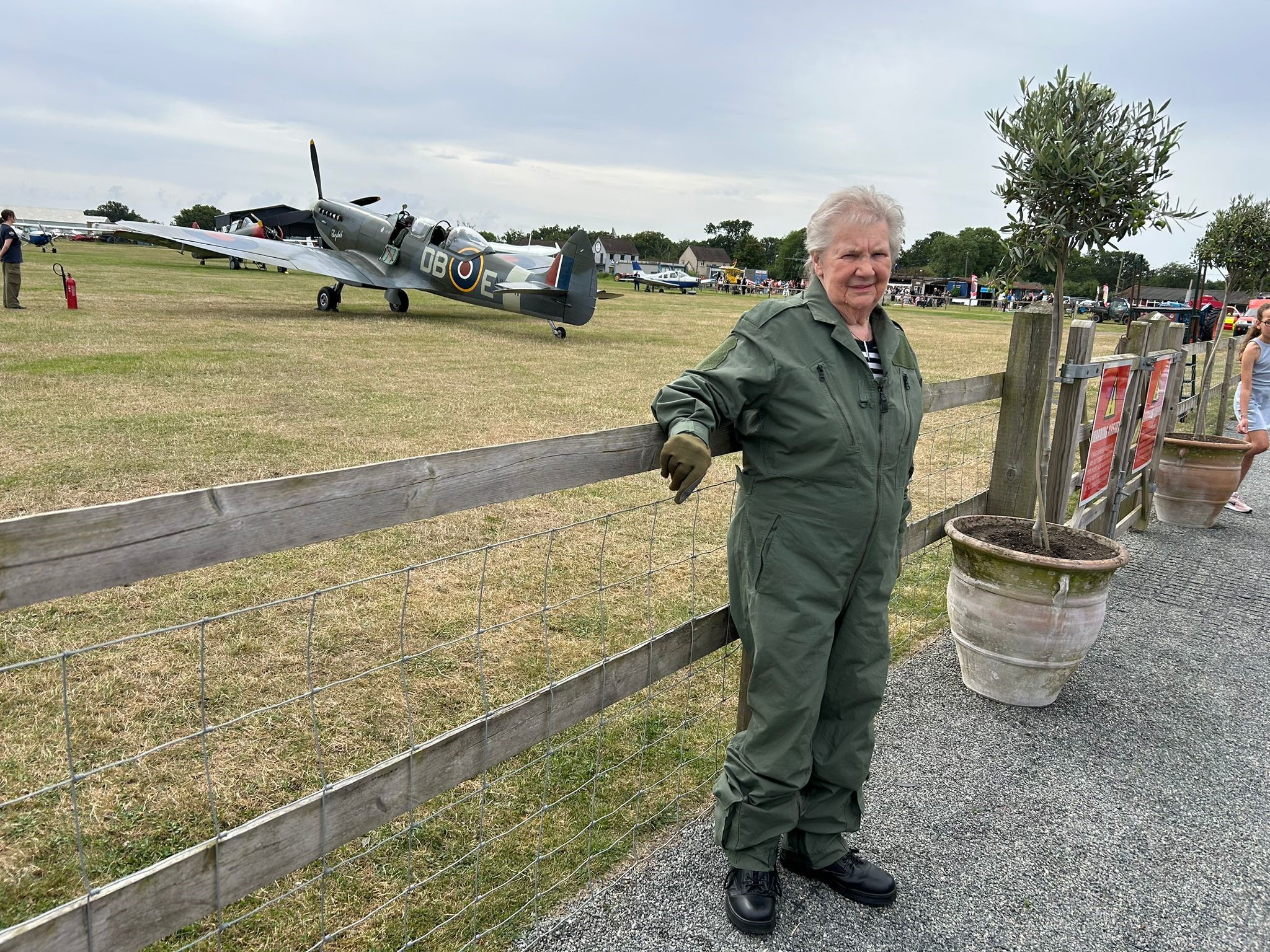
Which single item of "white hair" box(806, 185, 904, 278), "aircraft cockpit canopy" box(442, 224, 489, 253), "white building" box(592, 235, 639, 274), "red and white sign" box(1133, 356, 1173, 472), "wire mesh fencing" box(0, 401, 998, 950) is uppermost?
"white building" box(592, 235, 639, 274)

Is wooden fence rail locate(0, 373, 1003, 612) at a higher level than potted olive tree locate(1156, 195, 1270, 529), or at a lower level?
higher

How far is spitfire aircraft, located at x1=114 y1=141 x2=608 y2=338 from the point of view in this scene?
17.8 metres

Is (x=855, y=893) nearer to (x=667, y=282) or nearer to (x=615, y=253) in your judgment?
(x=667, y=282)

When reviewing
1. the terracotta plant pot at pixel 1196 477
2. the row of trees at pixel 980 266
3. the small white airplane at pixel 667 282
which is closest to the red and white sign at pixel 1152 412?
the terracotta plant pot at pixel 1196 477

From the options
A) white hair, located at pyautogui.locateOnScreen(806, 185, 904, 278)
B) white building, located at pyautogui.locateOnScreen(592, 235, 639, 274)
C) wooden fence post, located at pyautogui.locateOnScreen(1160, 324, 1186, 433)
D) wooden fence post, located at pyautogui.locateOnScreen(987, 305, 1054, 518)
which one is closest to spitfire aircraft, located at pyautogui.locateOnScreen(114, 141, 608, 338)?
wooden fence post, located at pyautogui.locateOnScreen(1160, 324, 1186, 433)

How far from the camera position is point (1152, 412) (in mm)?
5758

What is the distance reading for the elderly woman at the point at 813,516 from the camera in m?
2.11

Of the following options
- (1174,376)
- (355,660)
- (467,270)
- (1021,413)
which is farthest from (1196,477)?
(467,270)

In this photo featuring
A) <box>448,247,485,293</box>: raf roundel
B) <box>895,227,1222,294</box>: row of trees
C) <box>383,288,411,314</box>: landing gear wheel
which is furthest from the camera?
<box>895,227,1222,294</box>: row of trees

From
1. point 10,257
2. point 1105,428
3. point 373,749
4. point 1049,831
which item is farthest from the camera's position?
point 10,257

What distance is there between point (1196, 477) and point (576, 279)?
43.7 ft

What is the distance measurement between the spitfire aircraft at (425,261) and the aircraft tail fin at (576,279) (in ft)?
0.06

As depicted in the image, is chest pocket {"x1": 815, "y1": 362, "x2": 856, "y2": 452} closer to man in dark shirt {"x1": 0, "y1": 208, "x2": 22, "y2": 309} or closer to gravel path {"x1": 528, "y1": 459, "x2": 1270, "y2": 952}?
A: gravel path {"x1": 528, "y1": 459, "x2": 1270, "y2": 952}

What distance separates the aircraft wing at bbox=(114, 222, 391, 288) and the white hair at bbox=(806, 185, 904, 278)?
18.2m
